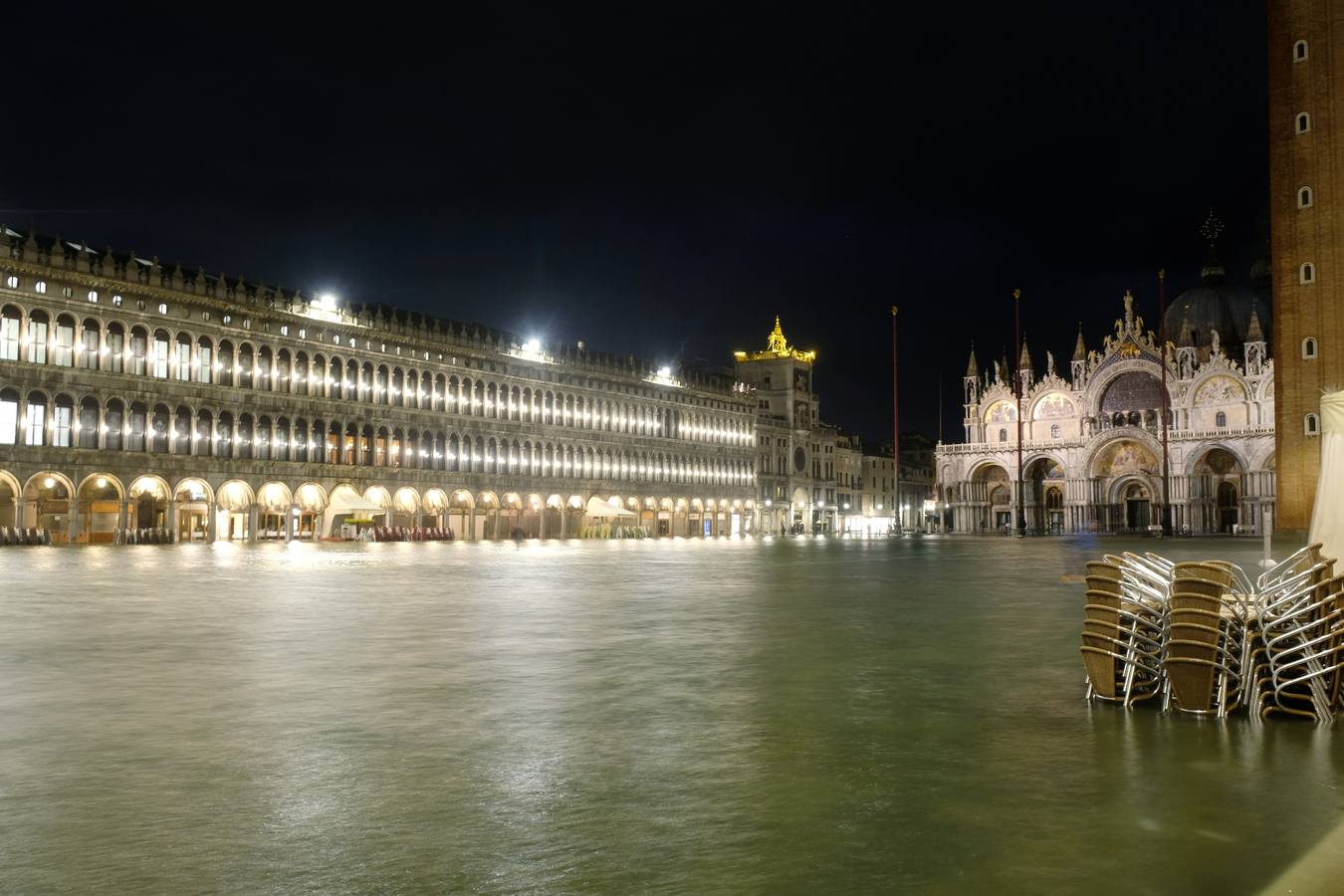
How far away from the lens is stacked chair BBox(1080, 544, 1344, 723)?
796 centimetres

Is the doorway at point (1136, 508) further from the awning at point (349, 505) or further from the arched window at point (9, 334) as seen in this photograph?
the arched window at point (9, 334)

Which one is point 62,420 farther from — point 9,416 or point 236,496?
point 236,496

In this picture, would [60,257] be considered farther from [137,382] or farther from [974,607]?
[974,607]

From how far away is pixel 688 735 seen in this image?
7.22 metres

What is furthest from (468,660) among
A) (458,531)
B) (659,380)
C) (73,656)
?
(659,380)

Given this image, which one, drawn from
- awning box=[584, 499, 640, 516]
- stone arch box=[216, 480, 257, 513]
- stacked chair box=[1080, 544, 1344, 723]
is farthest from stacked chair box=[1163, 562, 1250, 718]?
awning box=[584, 499, 640, 516]

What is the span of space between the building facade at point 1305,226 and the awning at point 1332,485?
3862cm

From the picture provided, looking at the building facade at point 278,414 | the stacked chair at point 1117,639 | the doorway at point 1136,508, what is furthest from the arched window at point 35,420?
the doorway at point 1136,508

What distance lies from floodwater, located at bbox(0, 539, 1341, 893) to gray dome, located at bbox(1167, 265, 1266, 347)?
105452mm

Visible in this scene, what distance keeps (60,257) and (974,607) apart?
187ft

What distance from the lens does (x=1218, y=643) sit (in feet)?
27.9

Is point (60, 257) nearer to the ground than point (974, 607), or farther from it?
farther from it

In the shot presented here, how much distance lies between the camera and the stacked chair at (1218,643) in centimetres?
796

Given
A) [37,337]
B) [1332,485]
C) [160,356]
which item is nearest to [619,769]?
[1332,485]
